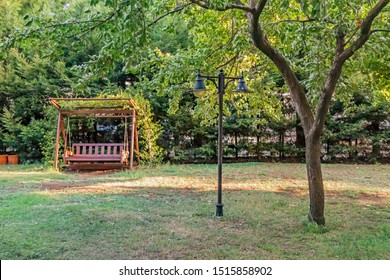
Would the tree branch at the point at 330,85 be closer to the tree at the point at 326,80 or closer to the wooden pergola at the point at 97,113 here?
the tree at the point at 326,80

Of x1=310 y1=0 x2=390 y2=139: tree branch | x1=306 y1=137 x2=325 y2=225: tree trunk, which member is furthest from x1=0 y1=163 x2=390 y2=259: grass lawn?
x1=310 y1=0 x2=390 y2=139: tree branch

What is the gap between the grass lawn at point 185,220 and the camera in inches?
119

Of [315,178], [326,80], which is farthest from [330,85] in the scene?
[315,178]

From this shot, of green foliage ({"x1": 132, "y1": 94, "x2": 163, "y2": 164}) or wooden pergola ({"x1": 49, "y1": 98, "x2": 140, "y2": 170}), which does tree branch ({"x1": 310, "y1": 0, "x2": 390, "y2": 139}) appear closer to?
wooden pergola ({"x1": 49, "y1": 98, "x2": 140, "y2": 170})

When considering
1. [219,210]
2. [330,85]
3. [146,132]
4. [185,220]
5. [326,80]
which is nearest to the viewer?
[330,85]

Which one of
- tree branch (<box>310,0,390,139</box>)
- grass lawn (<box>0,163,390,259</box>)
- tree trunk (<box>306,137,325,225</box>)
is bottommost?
grass lawn (<box>0,163,390,259</box>)

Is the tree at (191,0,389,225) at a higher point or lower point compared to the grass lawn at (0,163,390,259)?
higher

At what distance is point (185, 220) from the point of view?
13.3ft

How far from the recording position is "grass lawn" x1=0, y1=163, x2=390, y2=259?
304 centimetres

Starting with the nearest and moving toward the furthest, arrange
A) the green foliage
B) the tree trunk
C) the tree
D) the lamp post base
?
1. the tree
2. the tree trunk
3. the lamp post base
4. the green foliage

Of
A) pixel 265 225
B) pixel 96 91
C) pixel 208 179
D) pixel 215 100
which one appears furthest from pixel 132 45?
pixel 96 91

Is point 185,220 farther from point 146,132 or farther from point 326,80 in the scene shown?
point 146,132

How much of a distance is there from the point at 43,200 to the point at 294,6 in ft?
14.2

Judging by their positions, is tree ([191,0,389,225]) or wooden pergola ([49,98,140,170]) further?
wooden pergola ([49,98,140,170])
